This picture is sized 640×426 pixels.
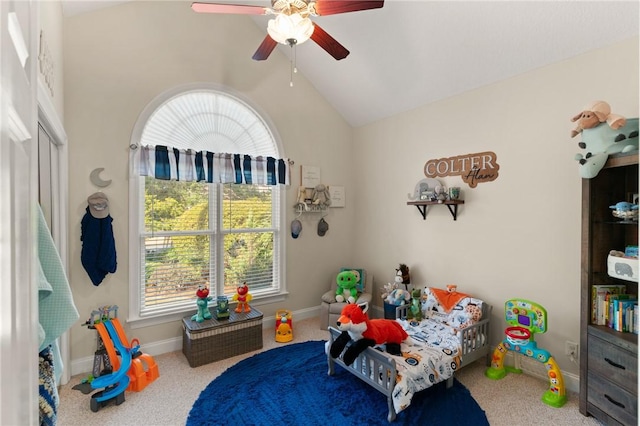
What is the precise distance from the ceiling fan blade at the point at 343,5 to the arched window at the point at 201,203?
175 cm

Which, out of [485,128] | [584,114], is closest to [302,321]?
[485,128]

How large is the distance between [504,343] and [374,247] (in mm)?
1755

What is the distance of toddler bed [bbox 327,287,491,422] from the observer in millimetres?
2059

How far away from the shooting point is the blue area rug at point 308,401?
204 centimetres

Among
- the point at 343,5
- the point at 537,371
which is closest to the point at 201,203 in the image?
the point at 343,5

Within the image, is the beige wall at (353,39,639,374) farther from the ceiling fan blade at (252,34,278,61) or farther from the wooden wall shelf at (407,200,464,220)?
the ceiling fan blade at (252,34,278,61)

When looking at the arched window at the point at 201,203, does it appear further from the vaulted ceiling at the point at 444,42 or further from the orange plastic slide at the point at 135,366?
the vaulted ceiling at the point at 444,42

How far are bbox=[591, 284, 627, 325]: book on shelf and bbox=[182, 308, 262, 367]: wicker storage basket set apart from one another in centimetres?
263

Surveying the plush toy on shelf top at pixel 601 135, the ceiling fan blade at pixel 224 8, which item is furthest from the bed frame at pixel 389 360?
the ceiling fan blade at pixel 224 8

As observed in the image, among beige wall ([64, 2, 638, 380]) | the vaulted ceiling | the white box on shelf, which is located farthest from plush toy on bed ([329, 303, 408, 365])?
the vaulted ceiling

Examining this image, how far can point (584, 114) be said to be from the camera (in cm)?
197

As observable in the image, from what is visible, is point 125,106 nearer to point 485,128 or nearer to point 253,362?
point 253,362

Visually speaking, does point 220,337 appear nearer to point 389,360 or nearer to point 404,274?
point 389,360

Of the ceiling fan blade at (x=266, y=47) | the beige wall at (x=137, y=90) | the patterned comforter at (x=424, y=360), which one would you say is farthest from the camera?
the beige wall at (x=137, y=90)
